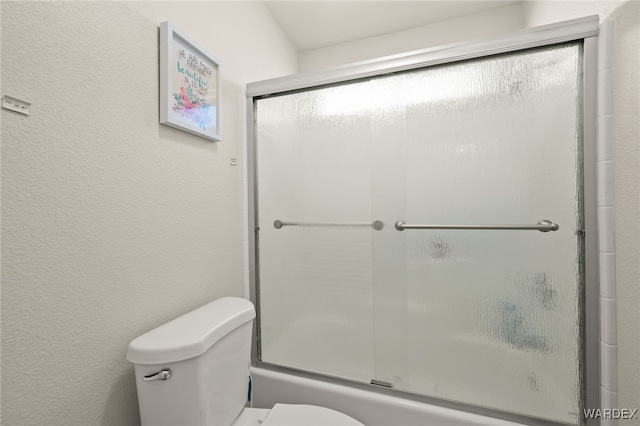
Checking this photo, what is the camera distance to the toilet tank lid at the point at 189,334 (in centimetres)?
68

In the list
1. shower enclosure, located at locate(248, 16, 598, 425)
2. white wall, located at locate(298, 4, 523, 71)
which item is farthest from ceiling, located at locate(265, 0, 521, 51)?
shower enclosure, located at locate(248, 16, 598, 425)

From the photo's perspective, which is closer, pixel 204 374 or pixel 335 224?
pixel 204 374

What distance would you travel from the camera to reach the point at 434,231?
1092 mm

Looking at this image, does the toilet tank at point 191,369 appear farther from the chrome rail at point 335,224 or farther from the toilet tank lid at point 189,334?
the chrome rail at point 335,224

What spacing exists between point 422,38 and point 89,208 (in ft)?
6.88

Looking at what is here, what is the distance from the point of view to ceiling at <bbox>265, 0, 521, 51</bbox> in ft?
5.17

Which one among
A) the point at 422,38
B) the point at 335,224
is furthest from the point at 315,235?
the point at 422,38

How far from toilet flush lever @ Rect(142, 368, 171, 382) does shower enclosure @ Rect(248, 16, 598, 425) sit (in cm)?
68

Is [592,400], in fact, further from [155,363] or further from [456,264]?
[155,363]

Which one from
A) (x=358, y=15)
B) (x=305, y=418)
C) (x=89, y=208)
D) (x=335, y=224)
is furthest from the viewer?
(x=358, y=15)

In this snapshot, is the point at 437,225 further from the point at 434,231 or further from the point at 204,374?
the point at 204,374

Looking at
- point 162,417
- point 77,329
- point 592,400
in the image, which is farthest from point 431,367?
point 77,329

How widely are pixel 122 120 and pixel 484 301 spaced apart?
1402 millimetres

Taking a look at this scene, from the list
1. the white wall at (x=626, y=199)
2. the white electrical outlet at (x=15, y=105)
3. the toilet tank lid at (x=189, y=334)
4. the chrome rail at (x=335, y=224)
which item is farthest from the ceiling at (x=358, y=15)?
the toilet tank lid at (x=189, y=334)
